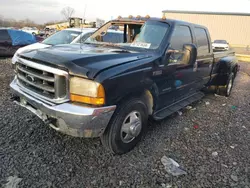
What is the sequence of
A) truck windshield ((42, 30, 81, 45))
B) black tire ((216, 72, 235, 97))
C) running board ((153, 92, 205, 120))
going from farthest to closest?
truck windshield ((42, 30, 81, 45))
black tire ((216, 72, 235, 97))
running board ((153, 92, 205, 120))

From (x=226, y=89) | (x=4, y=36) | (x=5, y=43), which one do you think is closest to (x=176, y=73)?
(x=226, y=89)

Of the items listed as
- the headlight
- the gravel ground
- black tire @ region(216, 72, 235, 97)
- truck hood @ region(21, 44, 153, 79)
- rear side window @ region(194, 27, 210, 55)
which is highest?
rear side window @ region(194, 27, 210, 55)

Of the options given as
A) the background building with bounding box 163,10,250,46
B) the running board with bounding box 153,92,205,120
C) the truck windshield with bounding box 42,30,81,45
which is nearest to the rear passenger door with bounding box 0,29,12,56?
the truck windshield with bounding box 42,30,81,45

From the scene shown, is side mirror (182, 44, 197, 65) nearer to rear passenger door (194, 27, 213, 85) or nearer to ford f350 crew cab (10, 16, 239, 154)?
ford f350 crew cab (10, 16, 239, 154)

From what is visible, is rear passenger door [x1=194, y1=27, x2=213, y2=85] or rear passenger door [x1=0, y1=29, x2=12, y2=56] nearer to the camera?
rear passenger door [x1=194, y1=27, x2=213, y2=85]

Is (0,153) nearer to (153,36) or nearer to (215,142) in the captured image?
(153,36)

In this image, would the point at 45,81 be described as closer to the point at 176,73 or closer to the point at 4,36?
the point at 176,73

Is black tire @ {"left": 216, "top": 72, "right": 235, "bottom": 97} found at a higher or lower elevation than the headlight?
lower

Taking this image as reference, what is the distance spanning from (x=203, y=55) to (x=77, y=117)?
3.31m

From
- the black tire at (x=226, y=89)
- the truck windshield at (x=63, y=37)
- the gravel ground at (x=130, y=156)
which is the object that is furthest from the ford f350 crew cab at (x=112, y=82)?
the truck windshield at (x=63, y=37)

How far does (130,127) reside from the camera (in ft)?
9.52

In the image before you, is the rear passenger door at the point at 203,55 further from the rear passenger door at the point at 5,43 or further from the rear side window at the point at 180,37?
the rear passenger door at the point at 5,43

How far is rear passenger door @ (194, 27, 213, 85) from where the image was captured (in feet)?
14.6

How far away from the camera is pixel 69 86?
243 centimetres
